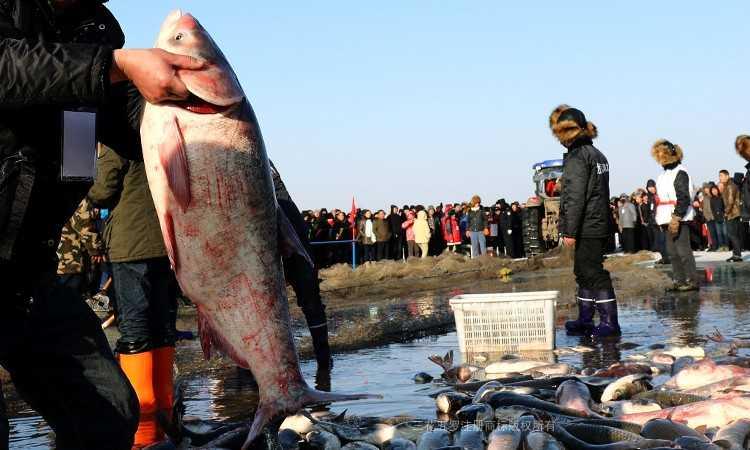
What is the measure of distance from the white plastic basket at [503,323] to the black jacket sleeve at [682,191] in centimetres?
509

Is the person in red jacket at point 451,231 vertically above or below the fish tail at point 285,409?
above

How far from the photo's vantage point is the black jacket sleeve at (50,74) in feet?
9.36

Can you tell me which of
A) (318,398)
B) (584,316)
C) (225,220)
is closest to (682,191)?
(584,316)

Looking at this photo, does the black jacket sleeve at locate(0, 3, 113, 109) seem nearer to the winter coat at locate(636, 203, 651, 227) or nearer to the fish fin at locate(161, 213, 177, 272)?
the fish fin at locate(161, 213, 177, 272)

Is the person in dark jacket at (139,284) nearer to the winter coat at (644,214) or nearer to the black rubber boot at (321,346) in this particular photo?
the black rubber boot at (321,346)

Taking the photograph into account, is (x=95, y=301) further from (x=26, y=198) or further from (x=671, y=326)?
(x=26, y=198)

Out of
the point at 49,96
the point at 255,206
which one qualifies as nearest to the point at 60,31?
the point at 49,96

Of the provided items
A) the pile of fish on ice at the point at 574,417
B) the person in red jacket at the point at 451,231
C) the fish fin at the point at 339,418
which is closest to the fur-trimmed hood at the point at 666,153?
the pile of fish on ice at the point at 574,417

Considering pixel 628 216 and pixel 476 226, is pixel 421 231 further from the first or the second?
pixel 628 216

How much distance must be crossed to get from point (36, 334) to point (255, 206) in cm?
84

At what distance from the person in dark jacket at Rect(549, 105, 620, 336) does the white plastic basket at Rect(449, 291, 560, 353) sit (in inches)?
48.1

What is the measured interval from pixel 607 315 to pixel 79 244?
5226mm

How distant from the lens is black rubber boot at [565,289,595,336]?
32.8ft

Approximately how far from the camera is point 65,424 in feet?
10.8
